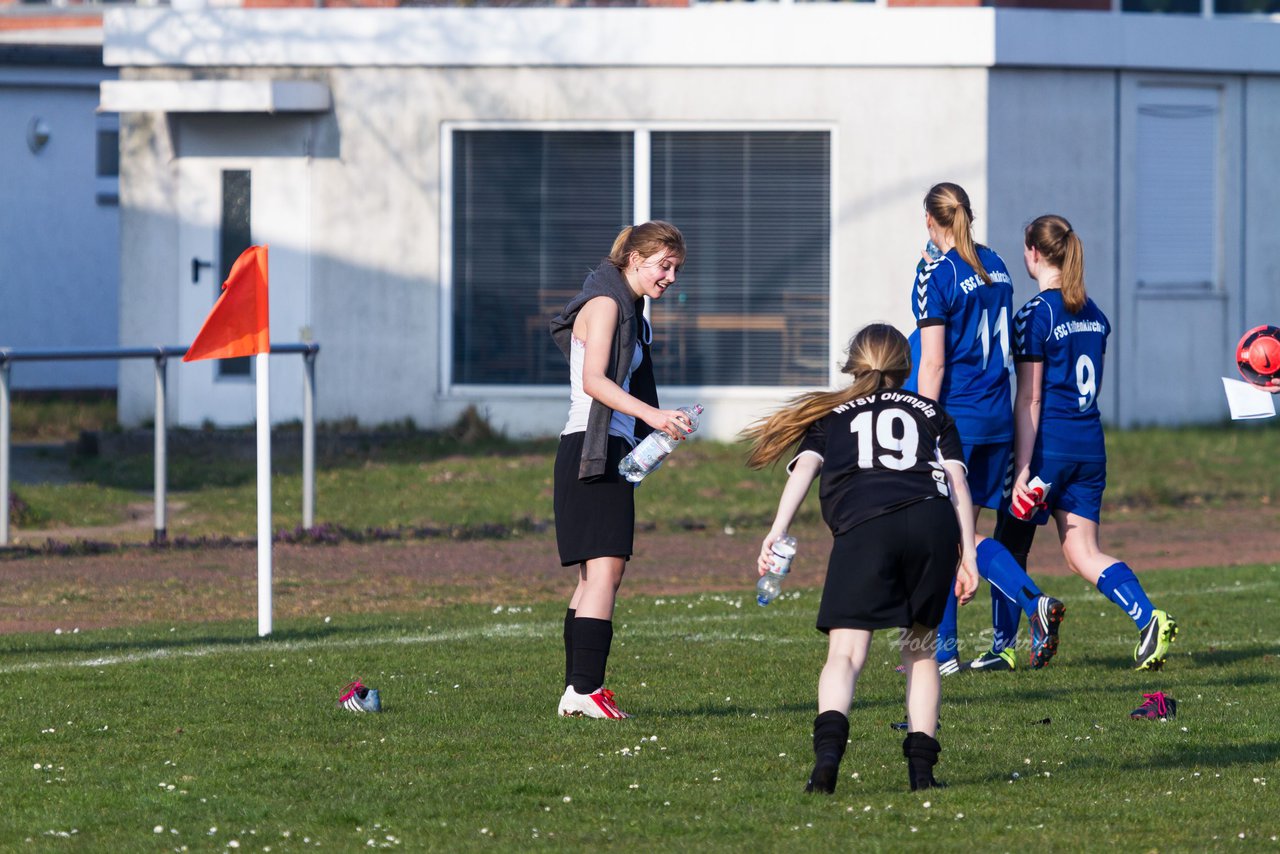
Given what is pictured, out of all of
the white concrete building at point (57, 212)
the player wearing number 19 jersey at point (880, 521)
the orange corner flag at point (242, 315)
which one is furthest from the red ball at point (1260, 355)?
the white concrete building at point (57, 212)

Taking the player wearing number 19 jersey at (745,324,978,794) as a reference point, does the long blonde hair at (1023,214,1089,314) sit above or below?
above

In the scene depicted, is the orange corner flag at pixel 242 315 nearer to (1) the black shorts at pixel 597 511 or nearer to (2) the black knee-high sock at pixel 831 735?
(1) the black shorts at pixel 597 511

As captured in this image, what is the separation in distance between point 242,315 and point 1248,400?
518 centimetres

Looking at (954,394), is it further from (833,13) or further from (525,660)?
(833,13)

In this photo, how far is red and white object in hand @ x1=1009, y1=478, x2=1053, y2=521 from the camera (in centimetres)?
846

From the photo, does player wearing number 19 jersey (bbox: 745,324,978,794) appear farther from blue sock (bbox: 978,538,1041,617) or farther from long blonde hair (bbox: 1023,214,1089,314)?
long blonde hair (bbox: 1023,214,1089,314)

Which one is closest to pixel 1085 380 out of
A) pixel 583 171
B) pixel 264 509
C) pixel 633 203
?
pixel 264 509

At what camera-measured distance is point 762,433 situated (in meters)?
6.16

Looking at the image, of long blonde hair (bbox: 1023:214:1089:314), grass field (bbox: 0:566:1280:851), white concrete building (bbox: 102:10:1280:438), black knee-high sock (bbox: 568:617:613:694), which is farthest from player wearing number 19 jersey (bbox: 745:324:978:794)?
white concrete building (bbox: 102:10:1280:438)

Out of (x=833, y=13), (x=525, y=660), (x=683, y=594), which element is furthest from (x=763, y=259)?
(x=525, y=660)

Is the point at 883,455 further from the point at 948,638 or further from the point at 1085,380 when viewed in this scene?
the point at 1085,380

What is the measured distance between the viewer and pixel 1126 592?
8453 millimetres

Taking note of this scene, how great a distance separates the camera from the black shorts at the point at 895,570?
5.88 meters

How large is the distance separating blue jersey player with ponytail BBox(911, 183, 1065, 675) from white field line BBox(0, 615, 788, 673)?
1.66 metres
